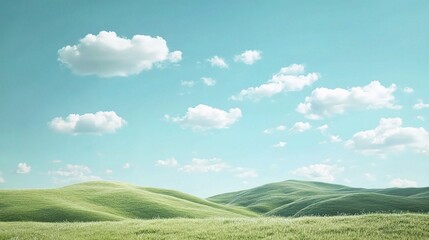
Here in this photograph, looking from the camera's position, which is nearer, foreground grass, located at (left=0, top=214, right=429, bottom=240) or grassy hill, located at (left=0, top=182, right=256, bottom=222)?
foreground grass, located at (left=0, top=214, right=429, bottom=240)

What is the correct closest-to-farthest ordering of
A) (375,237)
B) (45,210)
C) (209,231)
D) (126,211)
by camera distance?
(375,237) < (209,231) < (45,210) < (126,211)

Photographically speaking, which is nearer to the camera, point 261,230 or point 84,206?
point 261,230

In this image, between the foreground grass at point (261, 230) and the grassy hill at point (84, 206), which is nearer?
the foreground grass at point (261, 230)

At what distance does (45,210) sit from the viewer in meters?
70.9

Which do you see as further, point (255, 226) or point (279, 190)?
point (279, 190)

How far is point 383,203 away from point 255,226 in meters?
76.9

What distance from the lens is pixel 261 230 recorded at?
2547 centimetres

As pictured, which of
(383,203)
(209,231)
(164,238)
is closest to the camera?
(164,238)

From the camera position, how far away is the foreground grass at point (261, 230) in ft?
74.3

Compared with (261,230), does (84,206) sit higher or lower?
higher

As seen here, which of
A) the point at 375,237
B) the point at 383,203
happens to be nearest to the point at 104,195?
the point at 383,203

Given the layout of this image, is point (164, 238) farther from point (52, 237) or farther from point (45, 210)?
point (45, 210)

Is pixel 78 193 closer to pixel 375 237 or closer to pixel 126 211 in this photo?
pixel 126 211

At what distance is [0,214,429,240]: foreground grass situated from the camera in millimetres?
22656
